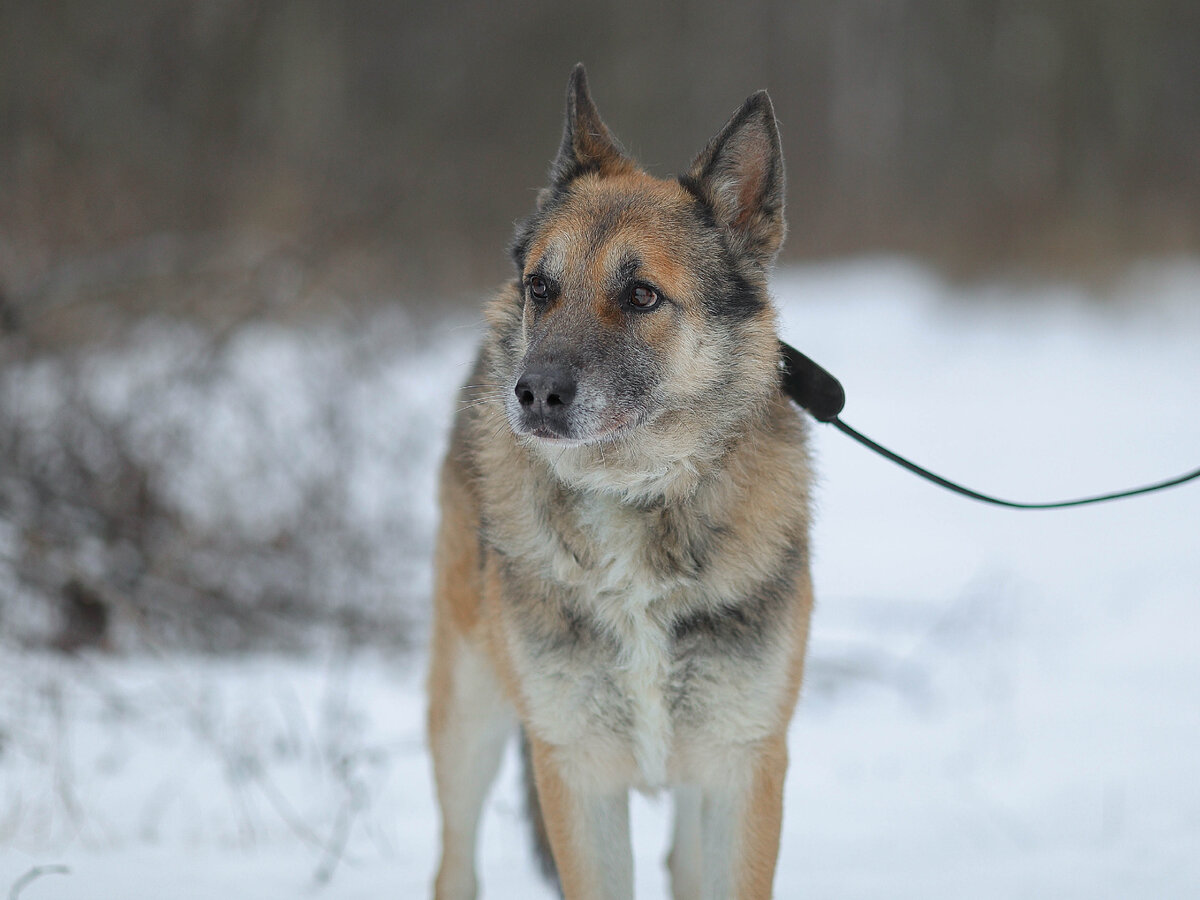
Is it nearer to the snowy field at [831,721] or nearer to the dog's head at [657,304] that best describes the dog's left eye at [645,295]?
the dog's head at [657,304]

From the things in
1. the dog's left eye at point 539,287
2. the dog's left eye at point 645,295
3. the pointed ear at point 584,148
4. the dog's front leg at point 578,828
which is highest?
the pointed ear at point 584,148

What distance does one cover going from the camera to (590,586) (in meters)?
2.83

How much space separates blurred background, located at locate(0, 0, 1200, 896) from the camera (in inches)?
198

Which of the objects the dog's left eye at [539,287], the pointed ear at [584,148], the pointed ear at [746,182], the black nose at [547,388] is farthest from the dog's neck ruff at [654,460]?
the pointed ear at [584,148]

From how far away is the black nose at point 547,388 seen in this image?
2.58 metres

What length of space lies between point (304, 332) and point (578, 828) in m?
4.06

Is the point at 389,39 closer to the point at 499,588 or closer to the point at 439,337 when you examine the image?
the point at 439,337

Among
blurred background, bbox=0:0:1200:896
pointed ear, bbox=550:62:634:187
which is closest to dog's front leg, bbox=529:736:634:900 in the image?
blurred background, bbox=0:0:1200:896

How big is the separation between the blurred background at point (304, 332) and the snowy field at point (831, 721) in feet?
0.13

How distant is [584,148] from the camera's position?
319 cm

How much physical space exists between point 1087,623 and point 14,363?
20.2 feet

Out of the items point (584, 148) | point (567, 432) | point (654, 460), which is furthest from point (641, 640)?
Answer: point (584, 148)

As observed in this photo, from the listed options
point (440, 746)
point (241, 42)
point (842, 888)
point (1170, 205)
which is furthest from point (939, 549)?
point (1170, 205)

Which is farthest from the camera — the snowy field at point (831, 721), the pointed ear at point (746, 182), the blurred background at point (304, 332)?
the blurred background at point (304, 332)
